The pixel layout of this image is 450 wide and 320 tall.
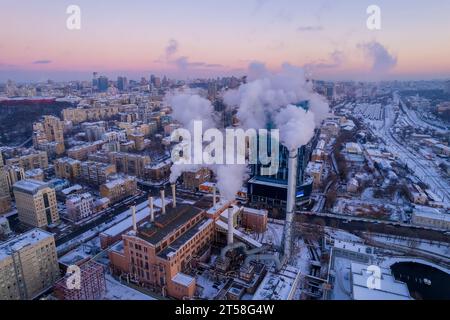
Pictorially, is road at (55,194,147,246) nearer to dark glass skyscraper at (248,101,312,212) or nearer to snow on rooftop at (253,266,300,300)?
dark glass skyscraper at (248,101,312,212)

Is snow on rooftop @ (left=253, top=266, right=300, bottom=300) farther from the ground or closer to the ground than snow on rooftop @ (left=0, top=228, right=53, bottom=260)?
closer to the ground

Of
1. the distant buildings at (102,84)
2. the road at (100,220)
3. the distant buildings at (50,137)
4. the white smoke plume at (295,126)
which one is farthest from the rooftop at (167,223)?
the distant buildings at (102,84)

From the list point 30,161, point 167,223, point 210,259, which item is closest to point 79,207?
point 167,223

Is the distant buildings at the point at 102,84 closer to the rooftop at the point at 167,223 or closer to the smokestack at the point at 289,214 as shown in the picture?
the rooftop at the point at 167,223

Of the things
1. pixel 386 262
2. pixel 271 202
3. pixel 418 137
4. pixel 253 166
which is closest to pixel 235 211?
pixel 271 202

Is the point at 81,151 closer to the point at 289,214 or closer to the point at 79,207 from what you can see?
the point at 79,207

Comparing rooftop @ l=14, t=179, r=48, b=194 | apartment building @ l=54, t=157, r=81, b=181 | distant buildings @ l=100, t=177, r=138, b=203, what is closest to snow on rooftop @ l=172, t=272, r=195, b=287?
rooftop @ l=14, t=179, r=48, b=194

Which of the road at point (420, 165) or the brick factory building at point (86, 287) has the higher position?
the brick factory building at point (86, 287)
